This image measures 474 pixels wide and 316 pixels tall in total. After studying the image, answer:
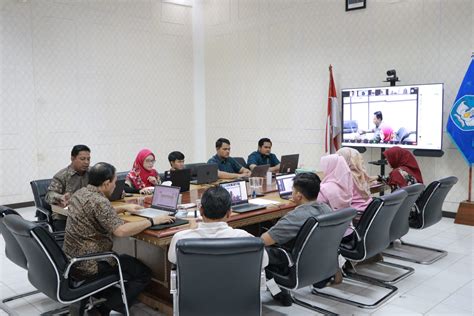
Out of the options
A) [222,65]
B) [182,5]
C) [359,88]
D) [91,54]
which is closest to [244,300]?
[359,88]

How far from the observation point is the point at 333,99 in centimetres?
670

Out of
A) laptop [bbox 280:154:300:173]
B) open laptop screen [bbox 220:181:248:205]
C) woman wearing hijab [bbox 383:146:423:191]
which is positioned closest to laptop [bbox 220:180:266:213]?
open laptop screen [bbox 220:181:248:205]

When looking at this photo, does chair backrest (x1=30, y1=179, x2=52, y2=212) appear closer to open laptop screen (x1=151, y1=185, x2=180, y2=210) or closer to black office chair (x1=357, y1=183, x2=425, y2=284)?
open laptop screen (x1=151, y1=185, x2=180, y2=210)

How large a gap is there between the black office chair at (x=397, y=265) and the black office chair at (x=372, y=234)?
20 cm

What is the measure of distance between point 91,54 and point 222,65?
2.47 metres

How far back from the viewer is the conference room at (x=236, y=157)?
266cm

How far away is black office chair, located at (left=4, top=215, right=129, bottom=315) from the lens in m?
2.40

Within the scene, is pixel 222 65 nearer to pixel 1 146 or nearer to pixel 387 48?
pixel 387 48

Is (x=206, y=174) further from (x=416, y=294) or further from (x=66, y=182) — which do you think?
(x=416, y=294)

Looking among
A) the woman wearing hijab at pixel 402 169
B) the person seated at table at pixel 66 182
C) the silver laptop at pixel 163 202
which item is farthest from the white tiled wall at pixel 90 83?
the woman wearing hijab at pixel 402 169

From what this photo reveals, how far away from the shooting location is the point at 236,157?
6613 millimetres

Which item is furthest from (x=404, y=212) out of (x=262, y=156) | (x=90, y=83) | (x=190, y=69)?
(x=190, y=69)

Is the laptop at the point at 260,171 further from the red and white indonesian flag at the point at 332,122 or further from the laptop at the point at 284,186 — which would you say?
the red and white indonesian flag at the point at 332,122

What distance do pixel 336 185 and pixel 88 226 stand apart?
1.88m
